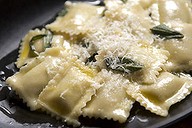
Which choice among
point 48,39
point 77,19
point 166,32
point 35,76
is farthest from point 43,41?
point 166,32

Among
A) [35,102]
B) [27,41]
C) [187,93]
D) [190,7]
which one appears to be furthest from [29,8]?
[187,93]

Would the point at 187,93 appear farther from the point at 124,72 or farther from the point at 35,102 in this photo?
the point at 35,102

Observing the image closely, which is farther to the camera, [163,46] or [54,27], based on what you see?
[54,27]

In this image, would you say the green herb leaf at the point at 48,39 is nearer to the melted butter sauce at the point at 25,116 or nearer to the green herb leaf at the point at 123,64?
the melted butter sauce at the point at 25,116

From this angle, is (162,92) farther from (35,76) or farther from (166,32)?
(35,76)

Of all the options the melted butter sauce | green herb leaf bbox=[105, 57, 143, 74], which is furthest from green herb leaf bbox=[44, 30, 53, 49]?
green herb leaf bbox=[105, 57, 143, 74]

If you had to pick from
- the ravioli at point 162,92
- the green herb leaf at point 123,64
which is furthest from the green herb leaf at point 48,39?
the ravioli at point 162,92
